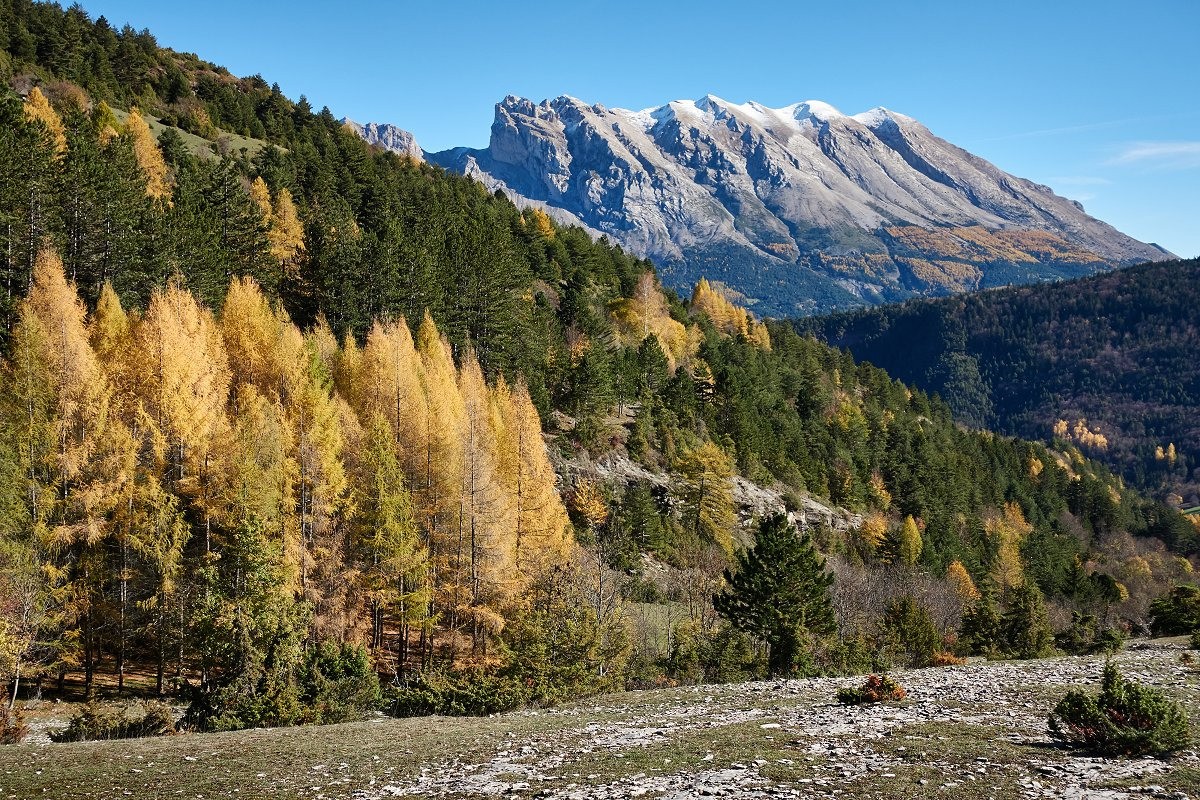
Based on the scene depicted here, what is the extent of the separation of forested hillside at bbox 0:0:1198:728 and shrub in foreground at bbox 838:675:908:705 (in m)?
12.9

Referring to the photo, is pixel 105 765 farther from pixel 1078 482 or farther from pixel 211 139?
pixel 1078 482

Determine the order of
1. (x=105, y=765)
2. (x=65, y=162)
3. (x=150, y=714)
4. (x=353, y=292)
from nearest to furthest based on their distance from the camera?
(x=105, y=765) < (x=150, y=714) < (x=65, y=162) < (x=353, y=292)

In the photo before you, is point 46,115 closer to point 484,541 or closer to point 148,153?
point 148,153

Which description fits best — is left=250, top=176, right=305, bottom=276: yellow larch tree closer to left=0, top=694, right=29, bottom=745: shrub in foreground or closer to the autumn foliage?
the autumn foliage

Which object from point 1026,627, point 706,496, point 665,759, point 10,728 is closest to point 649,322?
point 706,496

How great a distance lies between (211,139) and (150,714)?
9321 centimetres

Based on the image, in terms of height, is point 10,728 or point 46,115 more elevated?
point 46,115

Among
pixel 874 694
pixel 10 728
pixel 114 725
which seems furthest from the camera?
pixel 114 725

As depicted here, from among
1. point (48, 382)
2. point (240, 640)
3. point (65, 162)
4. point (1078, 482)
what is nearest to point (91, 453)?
point (48, 382)

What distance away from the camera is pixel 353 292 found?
61.3 metres

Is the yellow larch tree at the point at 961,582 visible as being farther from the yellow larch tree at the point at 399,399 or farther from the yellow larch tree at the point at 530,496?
the yellow larch tree at the point at 399,399

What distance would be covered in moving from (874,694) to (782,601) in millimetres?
19945

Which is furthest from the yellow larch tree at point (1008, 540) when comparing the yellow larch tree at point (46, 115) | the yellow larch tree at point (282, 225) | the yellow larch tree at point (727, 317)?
the yellow larch tree at point (46, 115)

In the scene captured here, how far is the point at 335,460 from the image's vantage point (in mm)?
39812
